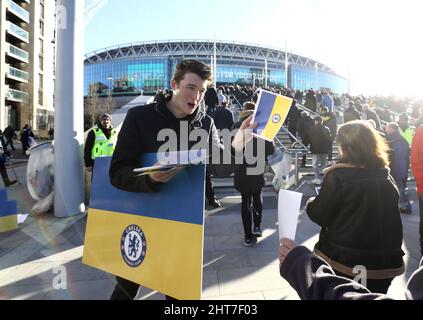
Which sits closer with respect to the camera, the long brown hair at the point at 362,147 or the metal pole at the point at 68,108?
the long brown hair at the point at 362,147

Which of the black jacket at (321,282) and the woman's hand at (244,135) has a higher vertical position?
the woman's hand at (244,135)

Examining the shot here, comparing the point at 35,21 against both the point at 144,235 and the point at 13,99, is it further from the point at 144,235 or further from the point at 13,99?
the point at 144,235

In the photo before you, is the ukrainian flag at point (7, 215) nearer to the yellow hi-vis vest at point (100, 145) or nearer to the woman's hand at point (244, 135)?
the yellow hi-vis vest at point (100, 145)

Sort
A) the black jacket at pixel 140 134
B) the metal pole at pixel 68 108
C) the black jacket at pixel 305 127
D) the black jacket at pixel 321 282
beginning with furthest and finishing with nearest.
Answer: the black jacket at pixel 305 127 < the metal pole at pixel 68 108 < the black jacket at pixel 140 134 < the black jacket at pixel 321 282

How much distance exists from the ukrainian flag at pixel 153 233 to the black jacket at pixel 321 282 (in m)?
0.47

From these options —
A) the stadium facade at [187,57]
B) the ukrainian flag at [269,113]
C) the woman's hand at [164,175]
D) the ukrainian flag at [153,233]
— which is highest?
the stadium facade at [187,57]

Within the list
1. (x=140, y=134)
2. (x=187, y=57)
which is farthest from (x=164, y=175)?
(x=187, y=57)

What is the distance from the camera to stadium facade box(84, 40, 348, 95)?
75.0 metres

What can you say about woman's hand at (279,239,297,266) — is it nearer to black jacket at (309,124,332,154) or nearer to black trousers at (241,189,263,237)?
black trousers at (241,189,263,237)

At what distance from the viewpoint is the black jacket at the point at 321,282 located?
1.07m

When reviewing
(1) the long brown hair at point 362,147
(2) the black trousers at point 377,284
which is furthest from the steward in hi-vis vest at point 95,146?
(2) the black trousers at point 377,284

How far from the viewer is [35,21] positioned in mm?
42500
